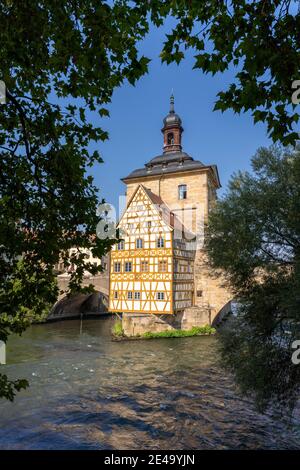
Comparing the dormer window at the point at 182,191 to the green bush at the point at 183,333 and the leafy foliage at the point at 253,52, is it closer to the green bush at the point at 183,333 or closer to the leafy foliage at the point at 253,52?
the green bush at the point at 183,333

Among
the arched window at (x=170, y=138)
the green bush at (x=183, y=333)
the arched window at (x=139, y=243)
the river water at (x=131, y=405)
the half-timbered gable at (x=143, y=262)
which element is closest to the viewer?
the river water at (x=131, y=405)

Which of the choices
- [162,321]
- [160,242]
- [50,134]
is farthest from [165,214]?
[50,134]

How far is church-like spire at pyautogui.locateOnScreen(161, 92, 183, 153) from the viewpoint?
38.8m

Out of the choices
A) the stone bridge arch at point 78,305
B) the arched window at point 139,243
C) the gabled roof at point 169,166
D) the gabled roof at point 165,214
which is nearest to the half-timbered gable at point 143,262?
the arched window at point 139,243

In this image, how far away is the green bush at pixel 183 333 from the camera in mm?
25000

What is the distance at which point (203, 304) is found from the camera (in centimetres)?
2906

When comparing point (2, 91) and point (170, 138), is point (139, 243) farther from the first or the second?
point (2, 91)

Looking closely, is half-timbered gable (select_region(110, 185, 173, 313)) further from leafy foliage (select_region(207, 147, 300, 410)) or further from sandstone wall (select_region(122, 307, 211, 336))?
leafy foliage (select_region(207, 147, 300, 410))

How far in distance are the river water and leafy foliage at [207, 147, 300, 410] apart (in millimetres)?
2280

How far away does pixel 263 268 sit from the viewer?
8672 mm

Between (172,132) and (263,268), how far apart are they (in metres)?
33.1

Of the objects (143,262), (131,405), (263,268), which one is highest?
(143,262)

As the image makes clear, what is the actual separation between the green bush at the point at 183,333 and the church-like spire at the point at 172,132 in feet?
67.5
